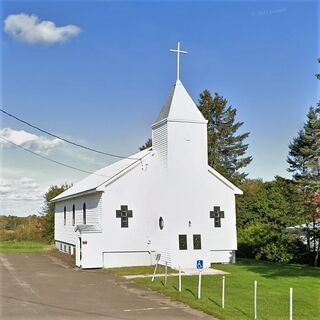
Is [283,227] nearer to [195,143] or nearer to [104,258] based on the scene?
[195,143]

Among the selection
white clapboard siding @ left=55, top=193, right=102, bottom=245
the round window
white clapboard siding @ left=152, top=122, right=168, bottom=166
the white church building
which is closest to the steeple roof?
the white church building

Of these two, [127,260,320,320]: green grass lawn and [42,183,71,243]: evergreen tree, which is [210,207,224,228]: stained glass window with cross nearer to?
[127,260,320,320]: green grass lawn

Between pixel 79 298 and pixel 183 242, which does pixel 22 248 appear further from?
pixel 79 298

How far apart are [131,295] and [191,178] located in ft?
35.6

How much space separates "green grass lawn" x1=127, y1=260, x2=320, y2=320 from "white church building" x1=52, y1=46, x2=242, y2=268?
9.77 ft

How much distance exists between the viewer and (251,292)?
18.0 m

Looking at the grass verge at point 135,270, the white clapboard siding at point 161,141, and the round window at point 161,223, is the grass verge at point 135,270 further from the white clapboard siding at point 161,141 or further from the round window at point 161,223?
the white clapboard siding at point 161,141

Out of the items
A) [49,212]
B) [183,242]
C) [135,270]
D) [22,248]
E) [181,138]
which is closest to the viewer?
[135,270]

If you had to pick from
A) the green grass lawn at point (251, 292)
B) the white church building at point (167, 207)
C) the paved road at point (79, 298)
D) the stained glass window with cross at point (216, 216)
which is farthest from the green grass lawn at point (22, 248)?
the green grass lawn at point (251, 292)

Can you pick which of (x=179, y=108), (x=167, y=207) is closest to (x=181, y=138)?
(x=179, y=108)

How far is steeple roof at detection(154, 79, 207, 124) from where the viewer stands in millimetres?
27641

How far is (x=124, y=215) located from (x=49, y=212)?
25.4m

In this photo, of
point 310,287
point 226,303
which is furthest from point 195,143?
point 226,303

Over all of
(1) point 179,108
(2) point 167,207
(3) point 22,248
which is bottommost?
(3) point 22,248
